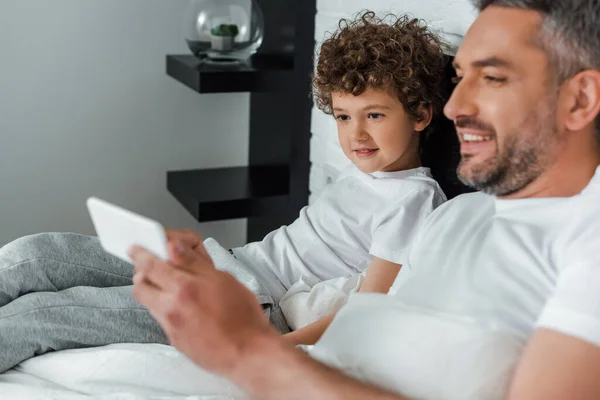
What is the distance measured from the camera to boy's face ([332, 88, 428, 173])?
1553 mm

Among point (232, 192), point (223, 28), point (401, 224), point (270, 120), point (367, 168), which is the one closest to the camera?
point (401, 224)

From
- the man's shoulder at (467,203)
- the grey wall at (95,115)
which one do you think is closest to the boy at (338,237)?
the man's shoulder at (467,203)

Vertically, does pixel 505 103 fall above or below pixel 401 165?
above

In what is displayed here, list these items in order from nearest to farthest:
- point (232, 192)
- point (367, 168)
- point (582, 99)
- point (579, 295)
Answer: point (579, 295) → point (582, 99) → point (367, 168) → point (232, 192)

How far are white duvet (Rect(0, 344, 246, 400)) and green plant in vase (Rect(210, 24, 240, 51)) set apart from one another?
122 cm

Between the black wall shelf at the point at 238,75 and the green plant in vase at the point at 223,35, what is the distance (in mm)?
62

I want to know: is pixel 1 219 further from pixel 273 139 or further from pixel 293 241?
pixel 293 241

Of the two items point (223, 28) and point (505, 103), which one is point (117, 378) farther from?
point (223, 28)

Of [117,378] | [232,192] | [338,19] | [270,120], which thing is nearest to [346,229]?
[117,378]

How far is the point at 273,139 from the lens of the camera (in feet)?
8.61

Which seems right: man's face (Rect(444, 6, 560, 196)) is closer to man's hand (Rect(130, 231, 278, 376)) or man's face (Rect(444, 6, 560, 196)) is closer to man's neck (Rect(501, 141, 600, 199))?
man's neck (Rect(501, 141, 600, 199))

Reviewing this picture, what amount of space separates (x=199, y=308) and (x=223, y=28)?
1516 millimetres

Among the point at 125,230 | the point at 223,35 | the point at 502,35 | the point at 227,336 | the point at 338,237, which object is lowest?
the point at 338,237

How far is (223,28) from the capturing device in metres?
2.31
